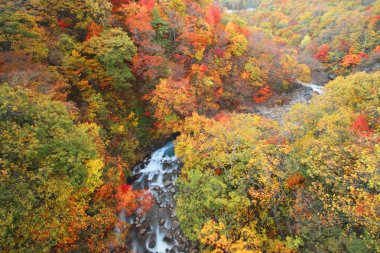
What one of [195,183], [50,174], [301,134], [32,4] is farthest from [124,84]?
[301,134]

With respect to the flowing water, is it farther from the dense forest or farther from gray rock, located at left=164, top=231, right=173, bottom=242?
the dense forest

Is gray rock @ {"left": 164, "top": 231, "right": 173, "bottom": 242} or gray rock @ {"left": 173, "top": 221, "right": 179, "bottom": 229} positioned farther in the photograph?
gray rock @ {"left": 173, "top": 221, "right": 179, "bottom": 229}

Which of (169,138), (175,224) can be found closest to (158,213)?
(175,224)

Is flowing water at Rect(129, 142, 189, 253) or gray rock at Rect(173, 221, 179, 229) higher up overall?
gray rock at Rect(173, 221, 179, 229)

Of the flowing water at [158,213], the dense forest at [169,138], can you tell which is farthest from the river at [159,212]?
the dense forest at [169,138]

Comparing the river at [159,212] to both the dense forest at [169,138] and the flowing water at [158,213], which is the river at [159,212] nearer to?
the flowing water at [158,213]

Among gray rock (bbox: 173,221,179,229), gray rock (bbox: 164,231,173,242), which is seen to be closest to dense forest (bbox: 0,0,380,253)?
gray rock (bbox: 173,221,179,229)
